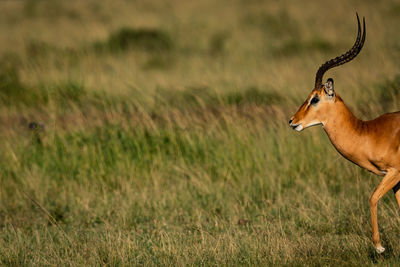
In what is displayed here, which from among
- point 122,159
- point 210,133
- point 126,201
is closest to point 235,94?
point 210,133

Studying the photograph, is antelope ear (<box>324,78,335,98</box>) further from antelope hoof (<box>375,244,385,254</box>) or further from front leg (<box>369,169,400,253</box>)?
antelope hoof (<box>375,244,385,254</box>)

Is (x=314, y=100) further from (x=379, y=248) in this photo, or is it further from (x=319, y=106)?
(x=379, y=248)

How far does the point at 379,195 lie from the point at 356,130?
492 millimetres

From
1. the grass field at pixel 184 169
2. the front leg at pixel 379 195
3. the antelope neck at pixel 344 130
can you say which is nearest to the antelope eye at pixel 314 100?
the antelope neck at pixel 344 130

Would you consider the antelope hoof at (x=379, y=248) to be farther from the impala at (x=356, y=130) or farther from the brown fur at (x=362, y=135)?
the impala at (x=356, y=130)

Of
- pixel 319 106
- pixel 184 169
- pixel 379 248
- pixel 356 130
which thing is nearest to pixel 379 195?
pixel 379 248

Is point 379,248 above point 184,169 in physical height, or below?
above

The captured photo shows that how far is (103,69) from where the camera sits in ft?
39.3

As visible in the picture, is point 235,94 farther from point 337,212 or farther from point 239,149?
point 337,212

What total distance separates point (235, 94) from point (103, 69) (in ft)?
14.0

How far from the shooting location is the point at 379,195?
13.8 ft

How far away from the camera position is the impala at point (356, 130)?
4.28m

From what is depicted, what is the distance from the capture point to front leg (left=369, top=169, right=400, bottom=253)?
416 centimetres

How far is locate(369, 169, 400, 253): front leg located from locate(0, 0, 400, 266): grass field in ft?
0.49
